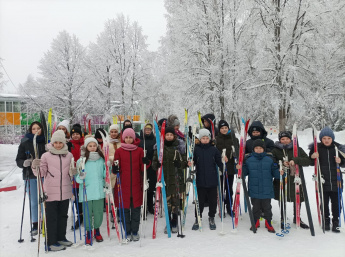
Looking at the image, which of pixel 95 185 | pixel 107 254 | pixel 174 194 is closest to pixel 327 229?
pixel 174 194

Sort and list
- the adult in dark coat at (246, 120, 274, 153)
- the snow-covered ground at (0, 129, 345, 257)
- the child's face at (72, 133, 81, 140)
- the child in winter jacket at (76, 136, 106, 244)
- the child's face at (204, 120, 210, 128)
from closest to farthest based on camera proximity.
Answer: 1. the snow-covered ground at (0, 129, 345, 257)
2. the child in winter jacket at (76, 136, 106, 244)
3. the adult in dark coat at (246, 120, 274, 153)
4. the child's face at (72, 133, 81, 140)
5. the child's face at (204, 120, 210, 128)

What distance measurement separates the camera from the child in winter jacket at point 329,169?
13.3 ft

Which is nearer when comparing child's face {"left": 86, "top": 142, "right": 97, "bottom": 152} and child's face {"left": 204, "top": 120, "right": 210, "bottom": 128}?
child's face {"left": 86, "top": 142, "right": 97, "bottom": 152}

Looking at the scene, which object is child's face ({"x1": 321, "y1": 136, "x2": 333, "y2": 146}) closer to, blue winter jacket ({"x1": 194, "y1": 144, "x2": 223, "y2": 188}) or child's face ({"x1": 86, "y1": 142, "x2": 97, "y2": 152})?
blue winter jacket ({"x1": 194, "y1": 144, "x2": 223, "y2": 188})

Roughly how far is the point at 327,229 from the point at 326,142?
1.50 metres

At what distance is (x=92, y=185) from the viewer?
387cm

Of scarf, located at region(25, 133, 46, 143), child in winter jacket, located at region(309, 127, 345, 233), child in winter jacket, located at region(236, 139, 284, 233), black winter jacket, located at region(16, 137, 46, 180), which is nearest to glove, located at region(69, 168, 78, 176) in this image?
black winter jacket, located at region(16, 137, 46, 180)

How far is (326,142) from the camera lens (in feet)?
13.6

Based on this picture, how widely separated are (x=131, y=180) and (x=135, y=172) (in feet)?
0.47

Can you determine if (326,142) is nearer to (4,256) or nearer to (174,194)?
(174,194)

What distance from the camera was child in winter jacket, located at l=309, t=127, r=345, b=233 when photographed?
13.3 ft

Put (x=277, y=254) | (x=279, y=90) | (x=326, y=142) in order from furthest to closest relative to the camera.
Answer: (x=279, y=90), (x=326, y=142), (x=277, y=254)

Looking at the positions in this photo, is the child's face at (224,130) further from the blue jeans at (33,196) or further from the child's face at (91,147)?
the blue jeans at (33,196)

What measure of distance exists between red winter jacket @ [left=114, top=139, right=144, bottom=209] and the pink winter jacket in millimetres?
807
